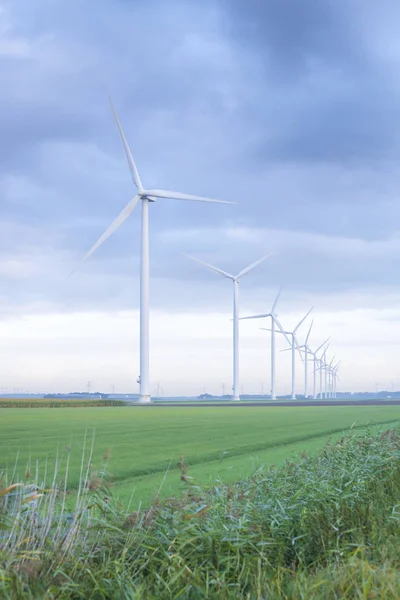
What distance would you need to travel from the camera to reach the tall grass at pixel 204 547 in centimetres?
616

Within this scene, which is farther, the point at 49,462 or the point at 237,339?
the point at 237,339

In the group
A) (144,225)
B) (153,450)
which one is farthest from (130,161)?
(153,450)

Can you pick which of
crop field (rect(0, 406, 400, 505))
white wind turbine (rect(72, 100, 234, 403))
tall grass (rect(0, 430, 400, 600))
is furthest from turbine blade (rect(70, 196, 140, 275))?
tall grass (rect(0, 430, 400, 600))

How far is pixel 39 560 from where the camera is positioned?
6.42 meters

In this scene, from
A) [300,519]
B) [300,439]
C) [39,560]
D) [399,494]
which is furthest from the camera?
[300,439]

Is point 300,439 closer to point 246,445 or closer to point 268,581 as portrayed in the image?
point 246,445

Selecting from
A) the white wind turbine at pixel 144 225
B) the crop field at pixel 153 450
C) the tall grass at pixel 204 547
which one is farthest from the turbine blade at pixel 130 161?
the tall grass at pixel 204 547

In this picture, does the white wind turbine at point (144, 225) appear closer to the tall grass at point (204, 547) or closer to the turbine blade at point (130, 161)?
the turbine blade at point (130, 161)

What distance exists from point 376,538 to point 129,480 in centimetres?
706

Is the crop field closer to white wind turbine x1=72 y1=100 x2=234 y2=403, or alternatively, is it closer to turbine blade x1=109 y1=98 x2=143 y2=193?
white wind turbine x1=72 y1=100 x2=234 y2=403

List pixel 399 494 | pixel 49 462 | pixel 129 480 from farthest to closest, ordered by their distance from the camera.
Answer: pixel 49 462
pixel 129 480
pixel 399 494

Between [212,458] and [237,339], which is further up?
[237,339]

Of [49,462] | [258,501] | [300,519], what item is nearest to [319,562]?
[300,519]

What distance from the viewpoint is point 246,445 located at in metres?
21.5
